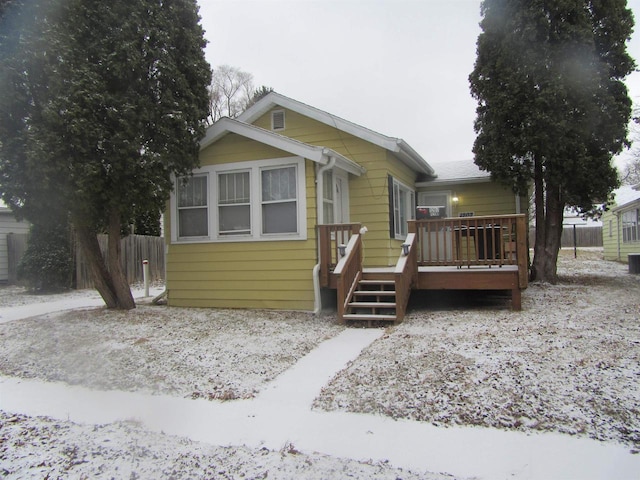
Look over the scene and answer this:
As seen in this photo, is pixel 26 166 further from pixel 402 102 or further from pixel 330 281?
pixel 402 102

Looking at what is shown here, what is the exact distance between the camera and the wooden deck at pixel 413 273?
684 centimetres

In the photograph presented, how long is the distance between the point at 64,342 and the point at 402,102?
76.1ft

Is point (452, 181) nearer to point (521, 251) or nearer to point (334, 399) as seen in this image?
point (521, 251)

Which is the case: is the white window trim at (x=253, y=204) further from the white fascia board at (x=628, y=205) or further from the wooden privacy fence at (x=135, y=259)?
the white fascia board at (x=628, y=205)

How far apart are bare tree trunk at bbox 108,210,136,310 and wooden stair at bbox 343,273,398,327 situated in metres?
3.98

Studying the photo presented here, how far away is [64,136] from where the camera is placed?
21.3 ft

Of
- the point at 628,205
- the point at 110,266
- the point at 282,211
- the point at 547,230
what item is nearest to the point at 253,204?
the point at 282,211

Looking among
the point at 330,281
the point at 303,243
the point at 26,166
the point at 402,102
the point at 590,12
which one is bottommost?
the point at 330,281

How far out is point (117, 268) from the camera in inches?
311

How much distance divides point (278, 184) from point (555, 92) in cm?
581

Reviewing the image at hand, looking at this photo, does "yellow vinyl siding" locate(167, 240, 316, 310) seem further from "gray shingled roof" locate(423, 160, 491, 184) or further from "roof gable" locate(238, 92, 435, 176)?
"gray shingled roof" locate(423, 160, 491, 184)

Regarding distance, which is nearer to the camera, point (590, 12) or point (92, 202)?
point (92, 202)

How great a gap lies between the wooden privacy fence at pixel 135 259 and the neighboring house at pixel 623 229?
56.9ft

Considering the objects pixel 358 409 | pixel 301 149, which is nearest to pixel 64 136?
pixel 301 149
